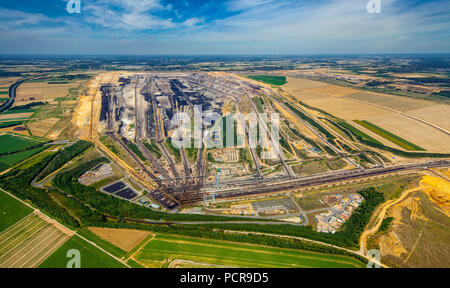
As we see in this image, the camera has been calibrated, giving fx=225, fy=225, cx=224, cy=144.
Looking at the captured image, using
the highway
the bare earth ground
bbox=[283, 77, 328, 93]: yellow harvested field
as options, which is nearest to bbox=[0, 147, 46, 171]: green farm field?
the highway

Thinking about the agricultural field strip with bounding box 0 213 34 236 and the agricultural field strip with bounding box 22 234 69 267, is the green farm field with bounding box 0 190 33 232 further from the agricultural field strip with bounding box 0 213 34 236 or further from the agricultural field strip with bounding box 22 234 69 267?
the agricultural field strip with bounding box 22 234 69 267

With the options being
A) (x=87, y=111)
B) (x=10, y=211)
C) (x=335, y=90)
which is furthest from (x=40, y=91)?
(x=335, y=90)

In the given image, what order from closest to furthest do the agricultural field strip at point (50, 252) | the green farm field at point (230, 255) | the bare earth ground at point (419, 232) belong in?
the agricultural field strip at point (50, 252), the green farm field at point (230, 255), the bare earth ground at point (419, 232)

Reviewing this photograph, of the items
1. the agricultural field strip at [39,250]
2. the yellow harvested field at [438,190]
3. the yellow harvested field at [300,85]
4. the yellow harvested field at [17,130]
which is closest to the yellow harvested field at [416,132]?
the yellow harvested field at [438,190]

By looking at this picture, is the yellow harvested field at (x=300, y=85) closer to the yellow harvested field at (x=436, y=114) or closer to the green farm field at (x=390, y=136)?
the green farm field at (x=390, y=136)

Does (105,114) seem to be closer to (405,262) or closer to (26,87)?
(26,87)
